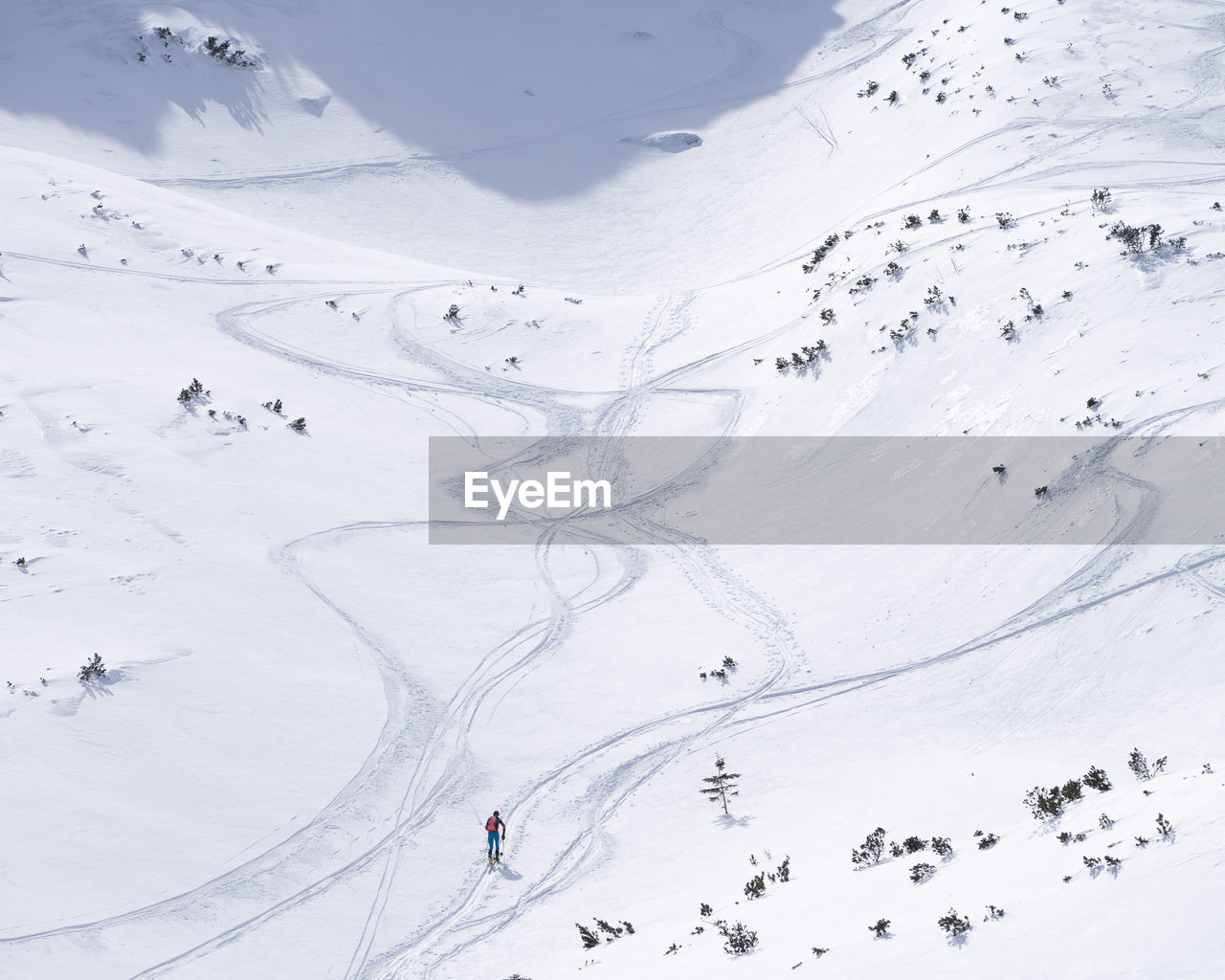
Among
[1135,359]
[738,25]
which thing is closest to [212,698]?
[1135,359]

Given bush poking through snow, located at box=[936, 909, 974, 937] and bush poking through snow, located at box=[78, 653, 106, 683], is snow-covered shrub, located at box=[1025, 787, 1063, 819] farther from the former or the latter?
bush poking through snow, located at box=[78, 653, 106, 683]

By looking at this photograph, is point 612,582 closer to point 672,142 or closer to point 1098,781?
point 1098,781

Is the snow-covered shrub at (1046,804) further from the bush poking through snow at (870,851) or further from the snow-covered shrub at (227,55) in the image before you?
the snow-covered shrub at (227,55)

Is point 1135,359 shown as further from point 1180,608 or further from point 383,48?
point 383,48

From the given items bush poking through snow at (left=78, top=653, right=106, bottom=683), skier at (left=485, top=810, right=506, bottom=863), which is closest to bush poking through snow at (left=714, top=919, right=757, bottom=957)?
skier at (left=485, top=810, right=506, bottom=863)

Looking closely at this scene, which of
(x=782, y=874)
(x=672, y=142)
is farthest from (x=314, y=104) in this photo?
A: (x=782, y=874)
